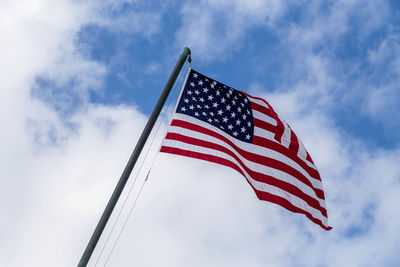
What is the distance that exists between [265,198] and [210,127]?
2507 millimetres

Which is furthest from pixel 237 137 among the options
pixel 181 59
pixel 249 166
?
pixel 181 59

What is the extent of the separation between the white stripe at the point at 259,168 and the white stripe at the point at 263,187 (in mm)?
322

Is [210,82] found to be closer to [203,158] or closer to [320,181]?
[203,158]

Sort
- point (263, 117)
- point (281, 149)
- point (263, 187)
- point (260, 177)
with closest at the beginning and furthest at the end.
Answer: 1. point (263, 187)
2. point (260, 177)
3. point (281, 149)
4. point (263, 117)

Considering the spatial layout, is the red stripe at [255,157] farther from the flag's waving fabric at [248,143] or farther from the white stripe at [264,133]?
the white stripe at [264,133]

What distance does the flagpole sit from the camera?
262 inches

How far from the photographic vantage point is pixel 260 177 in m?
11.2

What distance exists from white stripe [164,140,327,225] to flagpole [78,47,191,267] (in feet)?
4.78

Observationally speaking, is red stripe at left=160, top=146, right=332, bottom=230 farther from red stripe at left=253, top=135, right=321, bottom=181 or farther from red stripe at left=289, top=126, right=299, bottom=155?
red stripe at left=289, top=126, right=299, bottom=155

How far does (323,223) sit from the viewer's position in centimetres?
1197

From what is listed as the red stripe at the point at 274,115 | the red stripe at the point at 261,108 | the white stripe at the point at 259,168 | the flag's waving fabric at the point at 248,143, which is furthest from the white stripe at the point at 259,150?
the red stripe at the point at 261,108

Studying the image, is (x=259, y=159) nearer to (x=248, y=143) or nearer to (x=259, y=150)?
(x=259, y=150)

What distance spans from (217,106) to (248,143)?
4.69ft

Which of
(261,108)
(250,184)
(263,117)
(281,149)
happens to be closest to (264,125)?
(263,117)
